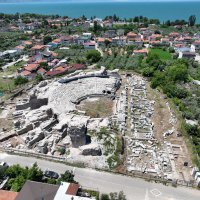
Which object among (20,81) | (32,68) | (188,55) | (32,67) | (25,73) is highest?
(188,55)

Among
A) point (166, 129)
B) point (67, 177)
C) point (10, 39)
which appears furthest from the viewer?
point (10, 39)

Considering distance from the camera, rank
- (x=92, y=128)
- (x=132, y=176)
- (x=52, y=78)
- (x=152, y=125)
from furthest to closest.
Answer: (x=52, y=78)
(x=152, y=125)
(x=92, y=128)
(x=132, y=176)

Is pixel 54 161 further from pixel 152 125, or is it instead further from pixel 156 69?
pixel 156 69

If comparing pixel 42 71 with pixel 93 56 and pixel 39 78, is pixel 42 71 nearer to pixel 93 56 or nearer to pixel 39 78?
pixel 39 78

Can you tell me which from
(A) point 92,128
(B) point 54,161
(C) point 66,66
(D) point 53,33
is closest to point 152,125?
(A) point 92,128

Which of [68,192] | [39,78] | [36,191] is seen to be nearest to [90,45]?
[39,78]

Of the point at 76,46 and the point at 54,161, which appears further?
the point at 76,46

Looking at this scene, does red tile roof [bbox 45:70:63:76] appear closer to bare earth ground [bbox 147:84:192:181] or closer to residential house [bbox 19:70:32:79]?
residential house [bbox 19:70:32:79]

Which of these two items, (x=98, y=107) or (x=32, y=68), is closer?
(x=98, y=107)
